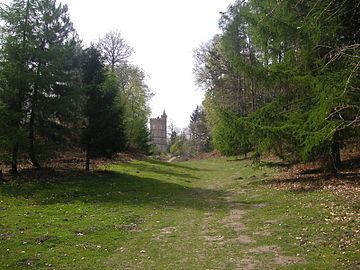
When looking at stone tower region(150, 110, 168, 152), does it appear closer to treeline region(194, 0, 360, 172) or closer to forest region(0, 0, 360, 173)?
forest region(0, 0, 360, 173)

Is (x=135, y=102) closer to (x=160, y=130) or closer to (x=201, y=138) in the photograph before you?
(x=201, y=138)

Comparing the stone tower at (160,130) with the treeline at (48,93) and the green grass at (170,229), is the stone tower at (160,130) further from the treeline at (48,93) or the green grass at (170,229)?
the green grass at (170,229)

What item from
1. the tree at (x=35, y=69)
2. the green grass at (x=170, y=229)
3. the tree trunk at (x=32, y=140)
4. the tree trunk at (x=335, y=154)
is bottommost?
the green grass at (x=170, y=229)

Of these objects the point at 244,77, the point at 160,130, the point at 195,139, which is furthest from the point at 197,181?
the point at 160,130

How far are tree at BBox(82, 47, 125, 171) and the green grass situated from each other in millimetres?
5497

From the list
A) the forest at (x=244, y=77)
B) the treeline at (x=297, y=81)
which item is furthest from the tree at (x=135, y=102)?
the treeline at (x=297, y=81)

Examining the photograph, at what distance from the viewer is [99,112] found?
83.7 feet

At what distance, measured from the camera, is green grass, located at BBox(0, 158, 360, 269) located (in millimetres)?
8562

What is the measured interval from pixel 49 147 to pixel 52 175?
5.40 feet

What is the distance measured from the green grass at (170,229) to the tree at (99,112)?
18.0 feet

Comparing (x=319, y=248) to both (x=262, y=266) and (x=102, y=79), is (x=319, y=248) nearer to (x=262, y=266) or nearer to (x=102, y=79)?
(x=262, y=266)

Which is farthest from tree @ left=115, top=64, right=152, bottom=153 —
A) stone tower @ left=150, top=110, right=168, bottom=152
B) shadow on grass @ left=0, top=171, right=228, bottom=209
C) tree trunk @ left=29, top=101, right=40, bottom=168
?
stone tower @ left=150, top=110, right=168, bottom=152

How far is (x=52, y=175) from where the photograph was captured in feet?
76.0

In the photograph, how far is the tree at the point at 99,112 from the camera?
2522cm
